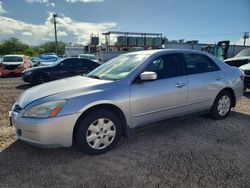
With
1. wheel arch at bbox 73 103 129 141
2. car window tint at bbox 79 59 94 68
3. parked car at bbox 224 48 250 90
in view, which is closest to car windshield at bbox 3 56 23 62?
car window tint at bbox 79 59 94 68

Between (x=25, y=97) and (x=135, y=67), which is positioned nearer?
(x=25, y=97)

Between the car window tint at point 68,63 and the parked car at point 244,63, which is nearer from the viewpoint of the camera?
the parked car at point 244,63

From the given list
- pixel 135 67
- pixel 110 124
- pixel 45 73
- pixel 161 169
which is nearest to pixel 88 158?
pixel 110 124

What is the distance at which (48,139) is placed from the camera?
9.54 ft

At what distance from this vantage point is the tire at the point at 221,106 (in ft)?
15.2

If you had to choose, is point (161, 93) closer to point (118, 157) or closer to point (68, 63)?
point (118, 157)

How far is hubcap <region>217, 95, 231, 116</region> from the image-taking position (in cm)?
470

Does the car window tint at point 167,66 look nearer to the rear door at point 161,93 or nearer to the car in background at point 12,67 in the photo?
the rear door at point 161,93

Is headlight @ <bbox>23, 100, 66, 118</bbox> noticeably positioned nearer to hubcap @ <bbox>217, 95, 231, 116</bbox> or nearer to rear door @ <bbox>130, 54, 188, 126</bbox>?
rear door @ <bbox>130, 54, 188, 126</bbox>

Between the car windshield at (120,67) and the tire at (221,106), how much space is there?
1.92 metres

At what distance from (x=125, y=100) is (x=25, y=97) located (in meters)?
1.53

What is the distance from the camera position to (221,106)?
15.5 feet

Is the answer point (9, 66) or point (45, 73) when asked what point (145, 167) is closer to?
point (45, 73)

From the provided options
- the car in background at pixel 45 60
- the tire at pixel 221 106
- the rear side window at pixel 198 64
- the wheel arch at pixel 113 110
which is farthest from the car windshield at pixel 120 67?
the car in background at pixel 45 60
